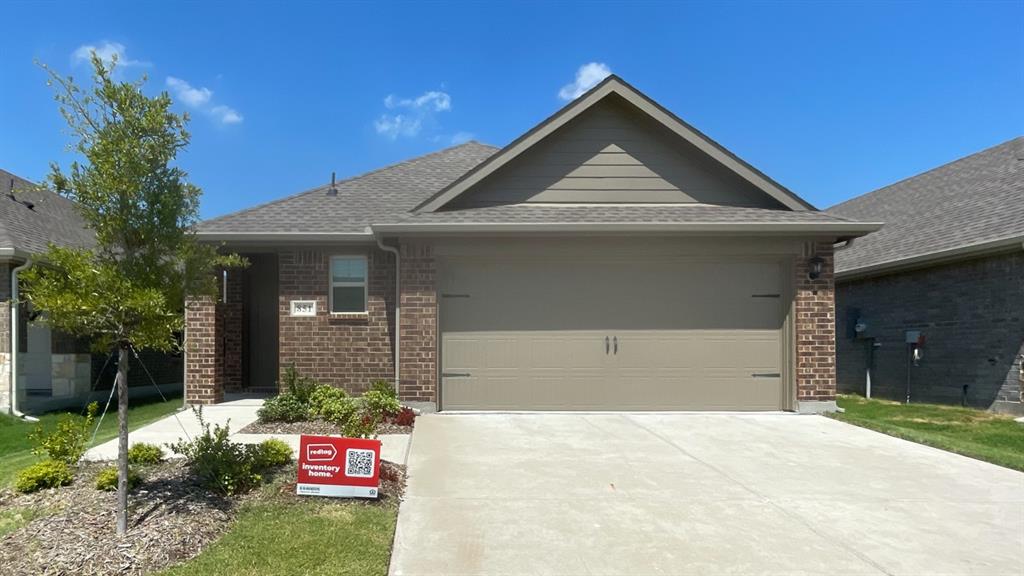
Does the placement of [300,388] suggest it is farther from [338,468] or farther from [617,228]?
[617,228]

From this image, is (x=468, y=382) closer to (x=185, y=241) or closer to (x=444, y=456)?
(x=444, y=456)

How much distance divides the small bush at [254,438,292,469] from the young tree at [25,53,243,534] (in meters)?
1.31

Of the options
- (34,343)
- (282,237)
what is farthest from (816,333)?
(34,343)

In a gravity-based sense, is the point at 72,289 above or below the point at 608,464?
above

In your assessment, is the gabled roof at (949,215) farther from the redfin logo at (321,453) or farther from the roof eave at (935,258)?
the redfin logo at (321,453)

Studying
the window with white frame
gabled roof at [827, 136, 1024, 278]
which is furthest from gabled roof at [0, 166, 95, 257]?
gabled roof at [827, 136, 1024, 278]

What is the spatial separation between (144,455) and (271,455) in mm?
1236

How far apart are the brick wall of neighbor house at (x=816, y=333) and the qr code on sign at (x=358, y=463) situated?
23.4ft

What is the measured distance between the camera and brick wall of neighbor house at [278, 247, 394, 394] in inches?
407

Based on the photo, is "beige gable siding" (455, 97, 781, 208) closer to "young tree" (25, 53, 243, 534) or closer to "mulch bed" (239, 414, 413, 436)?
"mulch bed" (239, 414, 413, 436)

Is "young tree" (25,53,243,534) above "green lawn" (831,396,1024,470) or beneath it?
above

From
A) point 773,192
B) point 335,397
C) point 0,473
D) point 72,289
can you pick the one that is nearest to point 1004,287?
point 773,192

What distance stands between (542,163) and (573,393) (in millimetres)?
3788

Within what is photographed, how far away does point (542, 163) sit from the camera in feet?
33.3
